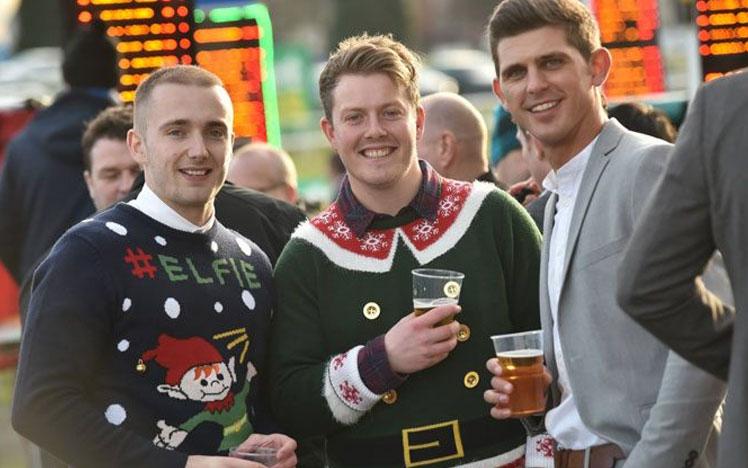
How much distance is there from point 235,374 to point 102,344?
1.37ft

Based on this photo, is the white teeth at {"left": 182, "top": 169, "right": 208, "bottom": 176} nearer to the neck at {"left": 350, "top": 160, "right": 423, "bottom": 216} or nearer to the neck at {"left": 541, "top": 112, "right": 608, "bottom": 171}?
the neck at {"left": 350, "top": 160, "right": 423, "bottom": 216}

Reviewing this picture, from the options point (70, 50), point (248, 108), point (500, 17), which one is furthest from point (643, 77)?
point (500, 17)

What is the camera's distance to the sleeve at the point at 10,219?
8.63 metres

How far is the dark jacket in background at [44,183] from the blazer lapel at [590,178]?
3.94 m

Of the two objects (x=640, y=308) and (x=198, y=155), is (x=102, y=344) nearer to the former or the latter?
(x=198, y=155)

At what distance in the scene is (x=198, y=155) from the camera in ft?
15.9

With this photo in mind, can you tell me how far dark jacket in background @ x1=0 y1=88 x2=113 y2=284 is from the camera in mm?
A: 8352

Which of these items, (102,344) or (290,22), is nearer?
(102,344)

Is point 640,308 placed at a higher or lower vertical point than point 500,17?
lower

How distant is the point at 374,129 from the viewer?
4.97 metres

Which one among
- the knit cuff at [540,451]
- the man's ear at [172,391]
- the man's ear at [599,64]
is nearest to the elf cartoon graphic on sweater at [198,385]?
the man's ear at [172,391]

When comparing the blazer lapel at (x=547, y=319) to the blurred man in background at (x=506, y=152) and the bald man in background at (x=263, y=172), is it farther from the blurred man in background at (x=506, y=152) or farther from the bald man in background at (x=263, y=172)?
the blurred man in background at (x=506, y=152)

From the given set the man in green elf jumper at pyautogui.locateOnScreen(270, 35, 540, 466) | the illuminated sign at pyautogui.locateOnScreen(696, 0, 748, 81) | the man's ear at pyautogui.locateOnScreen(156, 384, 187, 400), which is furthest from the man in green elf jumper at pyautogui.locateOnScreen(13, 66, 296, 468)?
the illuminated sign at pyautogui.locateOnScreen(696, 0, 748, 81)

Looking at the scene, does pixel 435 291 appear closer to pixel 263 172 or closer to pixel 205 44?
pixel 263 172
